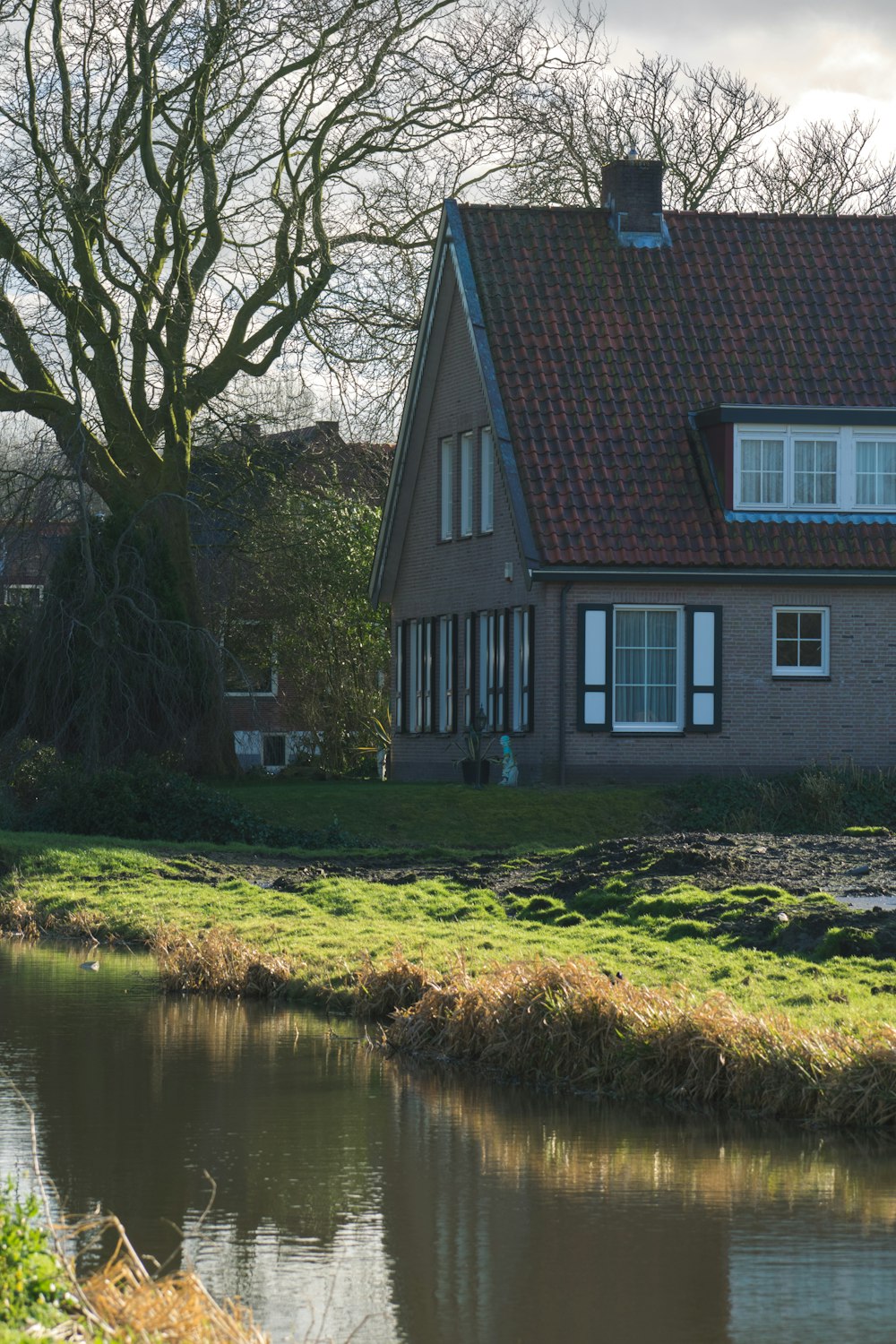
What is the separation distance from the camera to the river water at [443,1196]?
768 centimetres

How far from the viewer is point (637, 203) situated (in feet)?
114

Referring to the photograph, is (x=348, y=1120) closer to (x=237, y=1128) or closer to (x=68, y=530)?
(x=237, y=1128)

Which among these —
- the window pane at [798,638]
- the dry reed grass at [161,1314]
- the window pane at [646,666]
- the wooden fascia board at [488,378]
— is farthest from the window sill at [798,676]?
the dry reed grass at [161,1314]

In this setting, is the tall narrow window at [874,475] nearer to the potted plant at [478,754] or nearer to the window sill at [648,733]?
the window sill at [648,733]

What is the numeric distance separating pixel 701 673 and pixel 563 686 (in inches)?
83.8

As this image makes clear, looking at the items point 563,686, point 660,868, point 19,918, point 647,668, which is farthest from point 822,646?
point 19,918

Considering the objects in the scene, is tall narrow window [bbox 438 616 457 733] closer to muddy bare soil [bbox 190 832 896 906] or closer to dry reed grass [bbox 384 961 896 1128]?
muddy bare soil [bbox 190 832 896 906]

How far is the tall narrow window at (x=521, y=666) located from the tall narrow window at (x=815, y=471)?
4710mm

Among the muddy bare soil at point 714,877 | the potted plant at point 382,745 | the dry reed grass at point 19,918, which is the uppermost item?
the potted plant at point 382,745

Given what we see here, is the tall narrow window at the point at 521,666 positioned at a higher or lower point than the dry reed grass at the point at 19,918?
higher

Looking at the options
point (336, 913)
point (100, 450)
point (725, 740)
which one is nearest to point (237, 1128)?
point (336, 913)

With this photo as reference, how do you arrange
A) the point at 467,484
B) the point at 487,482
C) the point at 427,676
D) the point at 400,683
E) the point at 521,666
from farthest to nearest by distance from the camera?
1. the point at 400,683
2. the point at 427,676
3. the point at 467,484
4. the point at 487,482
5. the point at 521,666

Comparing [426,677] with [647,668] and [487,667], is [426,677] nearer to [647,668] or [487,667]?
[487,667]

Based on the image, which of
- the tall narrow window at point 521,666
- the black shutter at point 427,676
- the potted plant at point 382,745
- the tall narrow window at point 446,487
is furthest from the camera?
the potted plant at point 382,745
